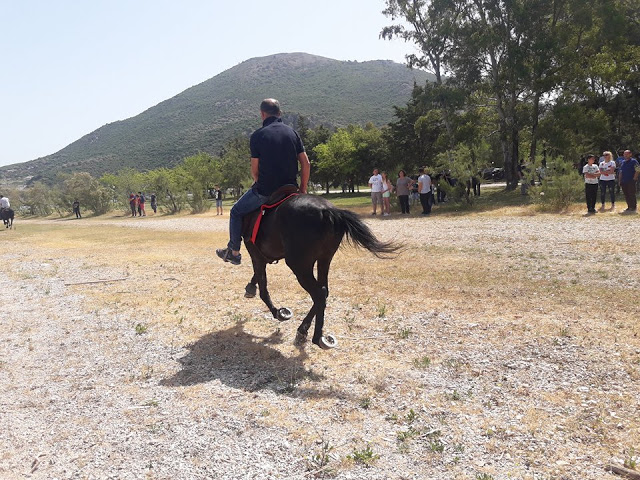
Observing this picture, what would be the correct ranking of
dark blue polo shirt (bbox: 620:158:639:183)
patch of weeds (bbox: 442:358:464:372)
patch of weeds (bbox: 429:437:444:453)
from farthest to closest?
A: dark blue polo shirt (bbox: 620:158:639:183)
patch of weeds (bbox: 442:358:464:372)
patch of weeds (bbox: 429:437:444:453)

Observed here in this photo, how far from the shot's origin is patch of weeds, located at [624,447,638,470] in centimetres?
279

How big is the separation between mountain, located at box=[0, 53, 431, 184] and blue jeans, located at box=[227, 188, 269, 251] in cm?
12918

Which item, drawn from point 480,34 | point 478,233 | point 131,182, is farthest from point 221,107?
point 478,233

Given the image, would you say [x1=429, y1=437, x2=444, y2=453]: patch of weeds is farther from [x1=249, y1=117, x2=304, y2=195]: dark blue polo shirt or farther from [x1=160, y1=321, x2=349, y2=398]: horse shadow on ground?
[x1=249, y1=117, x2=304, y2=195]: dark blue polo shirt

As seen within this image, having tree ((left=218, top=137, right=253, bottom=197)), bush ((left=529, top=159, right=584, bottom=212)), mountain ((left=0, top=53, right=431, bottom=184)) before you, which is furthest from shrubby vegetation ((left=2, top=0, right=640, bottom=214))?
mountain ((left=0, top=53, right=431, bottom=184))

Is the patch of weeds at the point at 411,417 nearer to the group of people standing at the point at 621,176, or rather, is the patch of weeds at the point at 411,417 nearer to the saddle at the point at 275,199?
the saddle at the point at 275,199

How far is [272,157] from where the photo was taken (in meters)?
5.47

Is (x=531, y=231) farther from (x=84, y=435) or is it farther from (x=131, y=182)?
(x=131, y=182)

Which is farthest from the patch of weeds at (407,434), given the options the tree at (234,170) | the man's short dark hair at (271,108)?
the tree at (234,170)

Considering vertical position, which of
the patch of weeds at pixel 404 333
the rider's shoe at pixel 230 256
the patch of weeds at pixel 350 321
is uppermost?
the rider's shoe at pixel 230 256

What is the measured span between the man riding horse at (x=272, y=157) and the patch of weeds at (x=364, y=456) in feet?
11.0

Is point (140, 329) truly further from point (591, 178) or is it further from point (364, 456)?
point (591, 178)

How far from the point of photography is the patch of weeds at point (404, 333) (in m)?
5.36

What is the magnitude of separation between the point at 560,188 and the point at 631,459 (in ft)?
56.6
